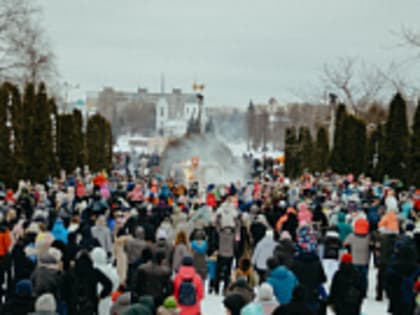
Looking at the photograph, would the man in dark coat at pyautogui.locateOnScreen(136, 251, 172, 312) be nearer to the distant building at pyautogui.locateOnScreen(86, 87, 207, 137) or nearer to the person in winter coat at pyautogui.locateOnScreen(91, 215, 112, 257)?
the person in winter coat at pyautogui.locateOnScreen(91, 215, 112, 257)

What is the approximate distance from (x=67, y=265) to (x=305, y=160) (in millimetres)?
33880

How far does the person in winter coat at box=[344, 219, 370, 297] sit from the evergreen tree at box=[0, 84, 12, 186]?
16.0 metres

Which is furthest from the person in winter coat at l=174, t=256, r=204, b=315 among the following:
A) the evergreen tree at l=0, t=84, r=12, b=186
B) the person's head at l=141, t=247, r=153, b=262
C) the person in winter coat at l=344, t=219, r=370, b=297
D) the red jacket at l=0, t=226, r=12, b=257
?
the evergreen tree at l=0, t=84, r=12, b=186

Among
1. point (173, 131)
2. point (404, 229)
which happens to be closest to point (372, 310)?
point (404, 229)

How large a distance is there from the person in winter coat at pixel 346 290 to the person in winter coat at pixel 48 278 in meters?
3.50

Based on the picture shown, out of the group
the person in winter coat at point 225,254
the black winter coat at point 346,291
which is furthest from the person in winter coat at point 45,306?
the person in winter coat at point 225,254

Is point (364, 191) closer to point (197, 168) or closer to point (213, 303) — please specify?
point (213, 303)

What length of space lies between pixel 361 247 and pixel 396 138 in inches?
688

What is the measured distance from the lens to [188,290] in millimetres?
7836

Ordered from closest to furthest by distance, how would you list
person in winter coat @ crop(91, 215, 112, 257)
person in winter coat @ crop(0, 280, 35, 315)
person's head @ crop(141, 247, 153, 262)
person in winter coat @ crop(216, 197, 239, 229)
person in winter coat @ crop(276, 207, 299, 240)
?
person in winter coat @ crop(0, 280, 35, 315), person's head @ crop(141, 247, 153, 262), person in winter coat @ crop(91, 215, 112, 257), person in winter coat @ crop(216, 197, 239, 229), person in winter coat @ crop(276, 207, 299, 240)

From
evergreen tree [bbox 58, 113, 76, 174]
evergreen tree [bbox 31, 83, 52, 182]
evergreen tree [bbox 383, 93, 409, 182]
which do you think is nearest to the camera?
evergreen tree [bbox 31, 83, 52, 182]

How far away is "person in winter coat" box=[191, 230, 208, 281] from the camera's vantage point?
1069 cm

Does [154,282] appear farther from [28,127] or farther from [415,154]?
[28,127]

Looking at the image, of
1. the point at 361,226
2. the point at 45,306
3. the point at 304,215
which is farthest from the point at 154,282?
the point at 304,215
